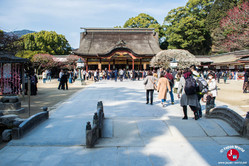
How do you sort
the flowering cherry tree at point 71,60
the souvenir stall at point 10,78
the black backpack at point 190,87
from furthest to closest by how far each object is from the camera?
the flowering cherry tree at point 71,60 → the souvenir stall at point 10,78 → the black backpack at point 190,87

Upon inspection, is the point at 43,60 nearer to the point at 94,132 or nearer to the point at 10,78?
the point at 10,78

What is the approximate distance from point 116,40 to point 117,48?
296 inches

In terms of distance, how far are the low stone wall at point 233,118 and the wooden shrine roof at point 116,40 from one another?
76.2ft

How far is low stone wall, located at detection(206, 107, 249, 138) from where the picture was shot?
4427 mm

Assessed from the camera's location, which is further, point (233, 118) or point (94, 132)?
point (233, 118)

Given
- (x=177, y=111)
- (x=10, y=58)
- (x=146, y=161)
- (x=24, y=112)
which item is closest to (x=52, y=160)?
(x=146, y=161)

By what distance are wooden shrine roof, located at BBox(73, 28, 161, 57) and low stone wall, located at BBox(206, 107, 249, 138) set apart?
23.2m

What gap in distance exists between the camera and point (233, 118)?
4.95 m

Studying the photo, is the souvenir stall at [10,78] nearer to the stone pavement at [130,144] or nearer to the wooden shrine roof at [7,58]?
the wooden shrine roof at [7,58]

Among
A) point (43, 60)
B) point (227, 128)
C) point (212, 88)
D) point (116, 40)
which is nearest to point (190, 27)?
point (116, 40)

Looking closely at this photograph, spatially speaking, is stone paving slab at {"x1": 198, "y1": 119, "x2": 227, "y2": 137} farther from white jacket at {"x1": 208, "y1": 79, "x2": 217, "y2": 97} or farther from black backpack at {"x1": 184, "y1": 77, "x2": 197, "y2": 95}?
white jacket at {"x1": 208, "y1": 79, "x2": 217, "y2": 97}

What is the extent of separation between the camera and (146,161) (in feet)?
10.9

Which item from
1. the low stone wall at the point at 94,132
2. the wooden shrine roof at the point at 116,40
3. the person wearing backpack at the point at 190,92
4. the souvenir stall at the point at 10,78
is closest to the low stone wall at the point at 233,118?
the person wearing backpack at the point at 190,92

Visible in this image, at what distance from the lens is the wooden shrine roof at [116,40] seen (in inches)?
1200
